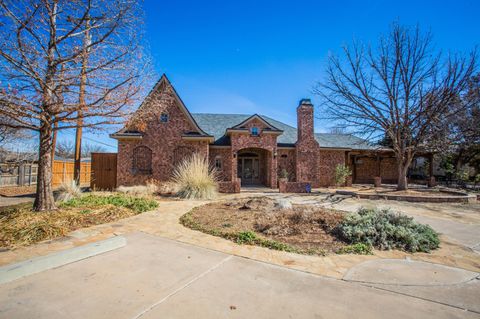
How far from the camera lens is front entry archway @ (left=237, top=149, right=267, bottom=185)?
1712 centimetres

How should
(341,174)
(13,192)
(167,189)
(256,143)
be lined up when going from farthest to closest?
(341,174) < (256,143) < (13,192) < (167,189)

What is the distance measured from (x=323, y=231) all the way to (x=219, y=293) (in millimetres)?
3099

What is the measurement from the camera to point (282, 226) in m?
4.90

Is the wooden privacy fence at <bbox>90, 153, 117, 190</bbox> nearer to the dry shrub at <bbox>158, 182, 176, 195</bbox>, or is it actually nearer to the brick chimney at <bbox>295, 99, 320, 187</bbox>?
the dry shrub at <bbox>158, 182, 176, 195</bbox>

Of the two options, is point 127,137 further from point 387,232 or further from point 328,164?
point 328,164

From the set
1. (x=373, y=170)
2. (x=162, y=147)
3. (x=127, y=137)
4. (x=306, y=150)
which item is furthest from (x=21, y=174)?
(x=373, y=170)

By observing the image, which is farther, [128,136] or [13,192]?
[128,136]

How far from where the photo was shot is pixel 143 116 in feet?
21.8

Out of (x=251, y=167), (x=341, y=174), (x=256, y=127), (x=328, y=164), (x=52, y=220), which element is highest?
(x=256, y=127)

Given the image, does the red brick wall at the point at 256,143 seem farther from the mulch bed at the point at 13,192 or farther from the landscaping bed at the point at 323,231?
the mulch bed at the point at 13,192

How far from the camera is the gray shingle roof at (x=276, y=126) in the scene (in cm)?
1642

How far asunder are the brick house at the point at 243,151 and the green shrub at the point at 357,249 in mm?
8704

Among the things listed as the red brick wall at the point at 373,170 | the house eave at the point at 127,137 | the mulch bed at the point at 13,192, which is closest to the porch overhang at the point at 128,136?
the house eave at the point at 127,137

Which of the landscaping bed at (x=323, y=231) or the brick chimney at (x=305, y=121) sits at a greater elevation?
the brick chimney at (x=305, y=121)
